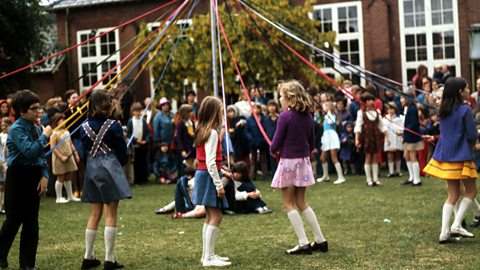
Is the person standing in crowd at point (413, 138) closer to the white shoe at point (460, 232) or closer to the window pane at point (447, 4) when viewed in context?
the white shoe at point (460, 232)

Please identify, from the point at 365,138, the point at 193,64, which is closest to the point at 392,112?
the point at 365,138

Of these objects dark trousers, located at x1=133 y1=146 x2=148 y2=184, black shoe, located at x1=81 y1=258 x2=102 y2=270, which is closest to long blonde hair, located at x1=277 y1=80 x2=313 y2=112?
black shoe, located at x1=81 y1=258 x2=102 y2=270

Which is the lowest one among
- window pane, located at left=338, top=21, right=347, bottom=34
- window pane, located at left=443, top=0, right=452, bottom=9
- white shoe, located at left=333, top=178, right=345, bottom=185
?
white shoe, located at left=333, top=178, right=345, bottom=185

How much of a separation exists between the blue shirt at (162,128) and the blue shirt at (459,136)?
8673 mm

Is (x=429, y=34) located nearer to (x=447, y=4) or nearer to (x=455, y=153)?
(x=447, y=4)

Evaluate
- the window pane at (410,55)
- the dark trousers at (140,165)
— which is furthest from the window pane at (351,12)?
the dark trousers at (140,165)

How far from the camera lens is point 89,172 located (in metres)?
6.50

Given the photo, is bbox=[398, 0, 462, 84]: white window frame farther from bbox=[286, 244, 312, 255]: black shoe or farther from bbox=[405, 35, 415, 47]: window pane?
bbox=[286, 244, 312, 255]: black shoe

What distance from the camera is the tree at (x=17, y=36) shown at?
21.1m

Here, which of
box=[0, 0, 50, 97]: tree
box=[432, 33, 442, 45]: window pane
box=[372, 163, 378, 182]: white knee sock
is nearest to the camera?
box=[372, 163, 378, 182]: white knee sock

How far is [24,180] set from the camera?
6.48 meters

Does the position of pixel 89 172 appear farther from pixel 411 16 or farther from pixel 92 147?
pixel 411 16

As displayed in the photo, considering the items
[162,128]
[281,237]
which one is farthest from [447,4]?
[281,237]

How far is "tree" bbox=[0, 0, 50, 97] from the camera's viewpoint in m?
21.1
